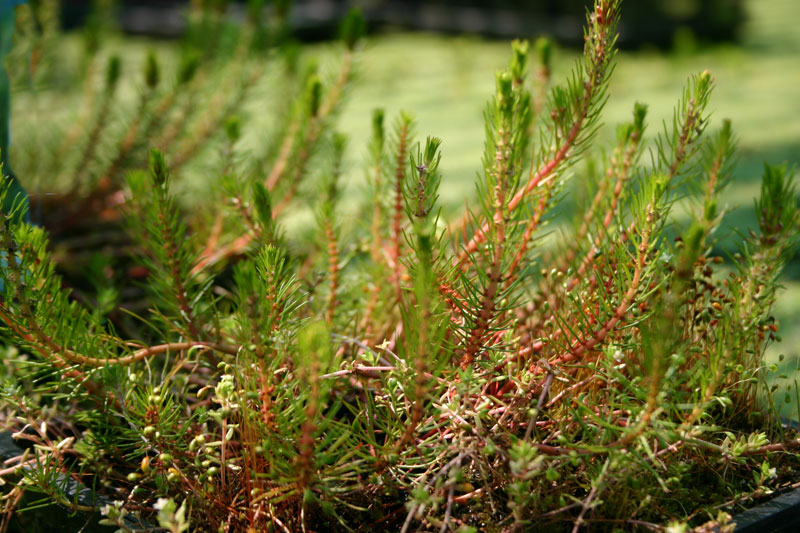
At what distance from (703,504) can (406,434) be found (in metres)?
0.38

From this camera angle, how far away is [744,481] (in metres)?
0.96

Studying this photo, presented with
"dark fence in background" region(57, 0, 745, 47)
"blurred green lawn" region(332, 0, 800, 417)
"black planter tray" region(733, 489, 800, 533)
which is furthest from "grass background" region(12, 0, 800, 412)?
"black planter tray" region(733, 489, 800, 533)

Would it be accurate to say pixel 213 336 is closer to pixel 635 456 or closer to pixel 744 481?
pixel 635 456

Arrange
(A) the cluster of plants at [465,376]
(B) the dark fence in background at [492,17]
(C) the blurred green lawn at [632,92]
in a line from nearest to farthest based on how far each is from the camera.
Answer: (A) the cluster of plants at [465,376] < (C) the blurred green lawn at [632,92] < (B) the dark fence in background at [492,17]

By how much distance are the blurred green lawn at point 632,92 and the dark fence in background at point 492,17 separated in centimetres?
21

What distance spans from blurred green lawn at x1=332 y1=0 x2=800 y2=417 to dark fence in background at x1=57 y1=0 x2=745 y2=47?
211 millimetres

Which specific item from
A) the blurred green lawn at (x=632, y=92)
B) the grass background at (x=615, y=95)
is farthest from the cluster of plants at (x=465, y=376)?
the blurred green lawn at (x=632, y=92)

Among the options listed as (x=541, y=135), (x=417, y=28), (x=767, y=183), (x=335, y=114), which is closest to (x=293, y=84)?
(x=335, y=114)

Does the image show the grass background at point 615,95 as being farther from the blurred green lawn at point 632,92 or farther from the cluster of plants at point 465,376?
the cluster of plants at point 465,376

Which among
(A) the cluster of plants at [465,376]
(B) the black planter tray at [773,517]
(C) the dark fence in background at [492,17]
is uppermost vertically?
(C) the dark fence in background at [492,17]

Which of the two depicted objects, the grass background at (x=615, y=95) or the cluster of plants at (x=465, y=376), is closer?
the cluster of plants at (x=465, y=376)

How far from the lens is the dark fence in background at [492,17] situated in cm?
602

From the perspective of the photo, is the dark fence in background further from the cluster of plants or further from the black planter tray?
the black planter tray

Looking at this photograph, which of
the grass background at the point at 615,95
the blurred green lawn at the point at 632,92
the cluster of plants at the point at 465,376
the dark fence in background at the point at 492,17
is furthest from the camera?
the dark fence in background at the point at 492,17
